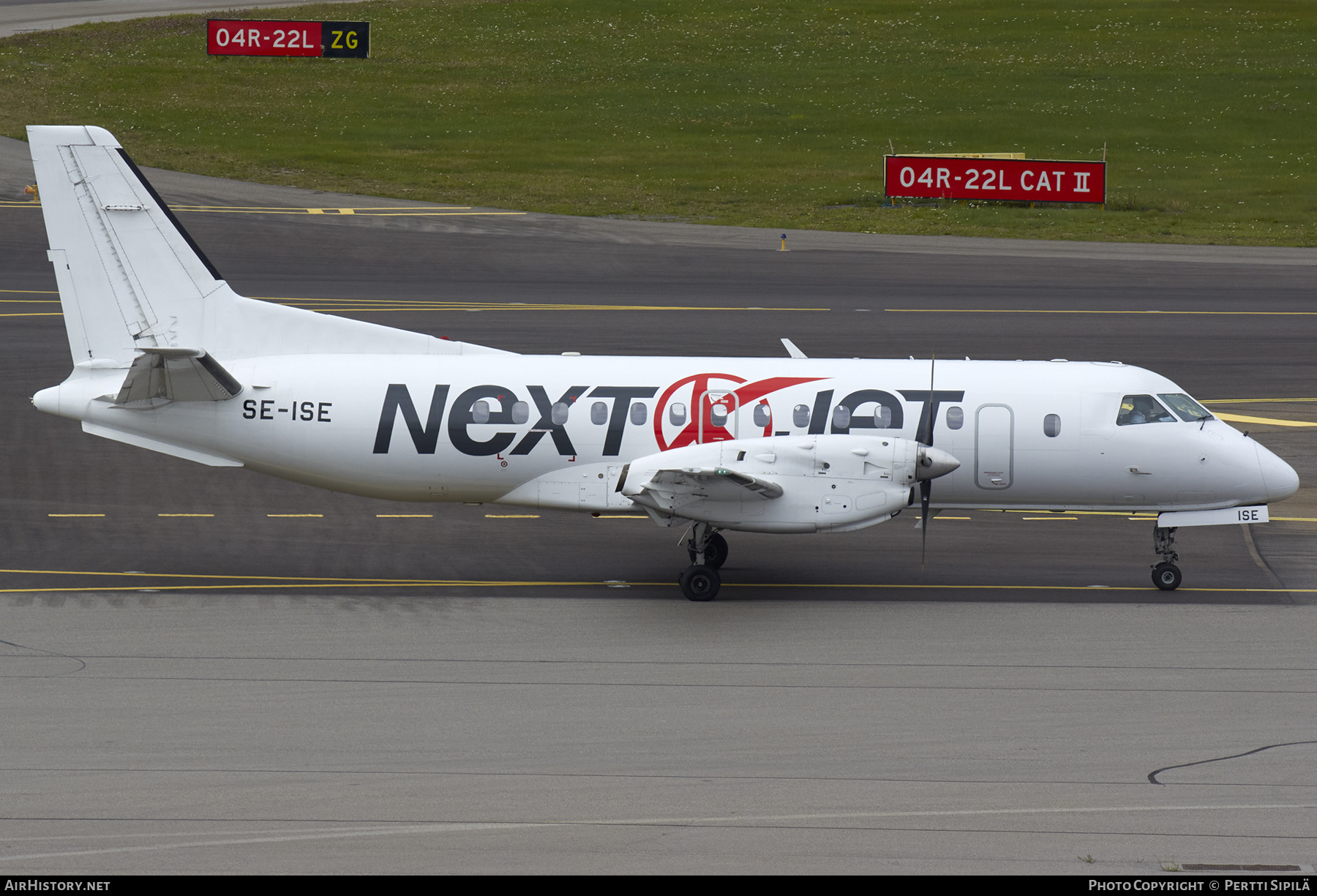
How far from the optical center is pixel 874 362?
21375 mm

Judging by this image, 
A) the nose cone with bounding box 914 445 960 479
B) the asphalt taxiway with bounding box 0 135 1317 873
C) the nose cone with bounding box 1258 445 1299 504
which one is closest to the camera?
the asphalt taxiway with bounding box 0 135 1317 873

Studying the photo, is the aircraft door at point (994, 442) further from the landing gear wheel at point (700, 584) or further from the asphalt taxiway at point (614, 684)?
the landing gear wheel at point (700, 584)

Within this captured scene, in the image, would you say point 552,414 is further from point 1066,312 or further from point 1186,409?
point 1066,312

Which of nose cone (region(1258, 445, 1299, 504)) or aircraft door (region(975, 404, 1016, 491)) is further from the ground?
aircraft door (region(975, 404, 1016, 491))

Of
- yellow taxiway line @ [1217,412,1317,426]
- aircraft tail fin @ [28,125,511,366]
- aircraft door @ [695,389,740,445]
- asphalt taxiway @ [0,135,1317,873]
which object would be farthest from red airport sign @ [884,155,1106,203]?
aircraft tail fin @ [28,125,511,366]

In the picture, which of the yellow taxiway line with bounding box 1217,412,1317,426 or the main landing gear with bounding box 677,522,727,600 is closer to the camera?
the main landing gear with bounding box 677,522,727,600

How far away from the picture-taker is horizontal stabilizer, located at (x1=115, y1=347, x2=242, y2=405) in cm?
2005

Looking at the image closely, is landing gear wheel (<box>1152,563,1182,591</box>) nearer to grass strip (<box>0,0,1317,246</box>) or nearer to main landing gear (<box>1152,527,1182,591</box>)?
main landing gear (<box>1152,527,1182,591</box>)

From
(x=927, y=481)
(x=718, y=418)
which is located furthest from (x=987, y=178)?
(x=927, y=481)

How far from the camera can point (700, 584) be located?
20.1 meters

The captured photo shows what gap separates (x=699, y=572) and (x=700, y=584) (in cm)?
17

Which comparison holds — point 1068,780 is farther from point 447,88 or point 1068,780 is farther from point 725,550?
point 447,88

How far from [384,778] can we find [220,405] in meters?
8.25
